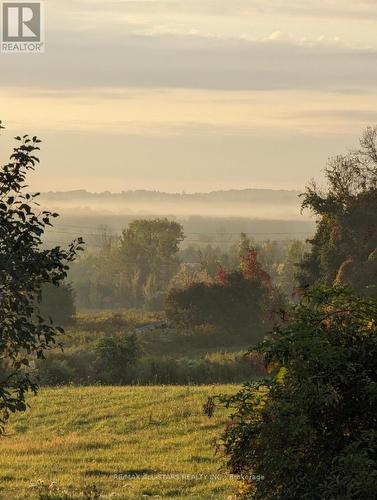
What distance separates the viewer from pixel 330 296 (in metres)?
14.4

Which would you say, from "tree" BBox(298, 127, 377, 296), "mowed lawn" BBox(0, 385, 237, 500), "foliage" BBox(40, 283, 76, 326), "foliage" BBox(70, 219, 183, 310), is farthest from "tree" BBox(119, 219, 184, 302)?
"mowed lawn" BBox(0, 385, 237, 500)

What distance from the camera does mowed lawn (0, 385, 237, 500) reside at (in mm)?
22359

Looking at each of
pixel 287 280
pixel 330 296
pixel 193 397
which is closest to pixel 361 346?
pixel 330 296

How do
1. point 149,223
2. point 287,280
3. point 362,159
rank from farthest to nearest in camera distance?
1. point 149,223
2. point 287,280
3. point 362,159

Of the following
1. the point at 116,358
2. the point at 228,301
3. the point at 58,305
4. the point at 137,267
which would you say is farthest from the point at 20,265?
the point at 137,267

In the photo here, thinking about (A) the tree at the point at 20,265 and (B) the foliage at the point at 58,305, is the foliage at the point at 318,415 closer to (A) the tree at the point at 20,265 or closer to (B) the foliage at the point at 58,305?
(A) the tree at the point at 20,265

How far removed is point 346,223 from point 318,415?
1994 inches

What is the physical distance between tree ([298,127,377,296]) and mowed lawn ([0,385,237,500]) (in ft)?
83.0

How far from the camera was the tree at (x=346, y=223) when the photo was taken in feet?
204

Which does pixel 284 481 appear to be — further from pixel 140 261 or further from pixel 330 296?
pixel 140 261

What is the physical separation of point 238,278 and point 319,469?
72229mm

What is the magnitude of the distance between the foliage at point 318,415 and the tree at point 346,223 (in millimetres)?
47505

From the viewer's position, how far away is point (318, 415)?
13.4 meters

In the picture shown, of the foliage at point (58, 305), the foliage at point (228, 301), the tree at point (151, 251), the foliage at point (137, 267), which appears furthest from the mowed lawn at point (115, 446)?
the tree at point (151, 251)
